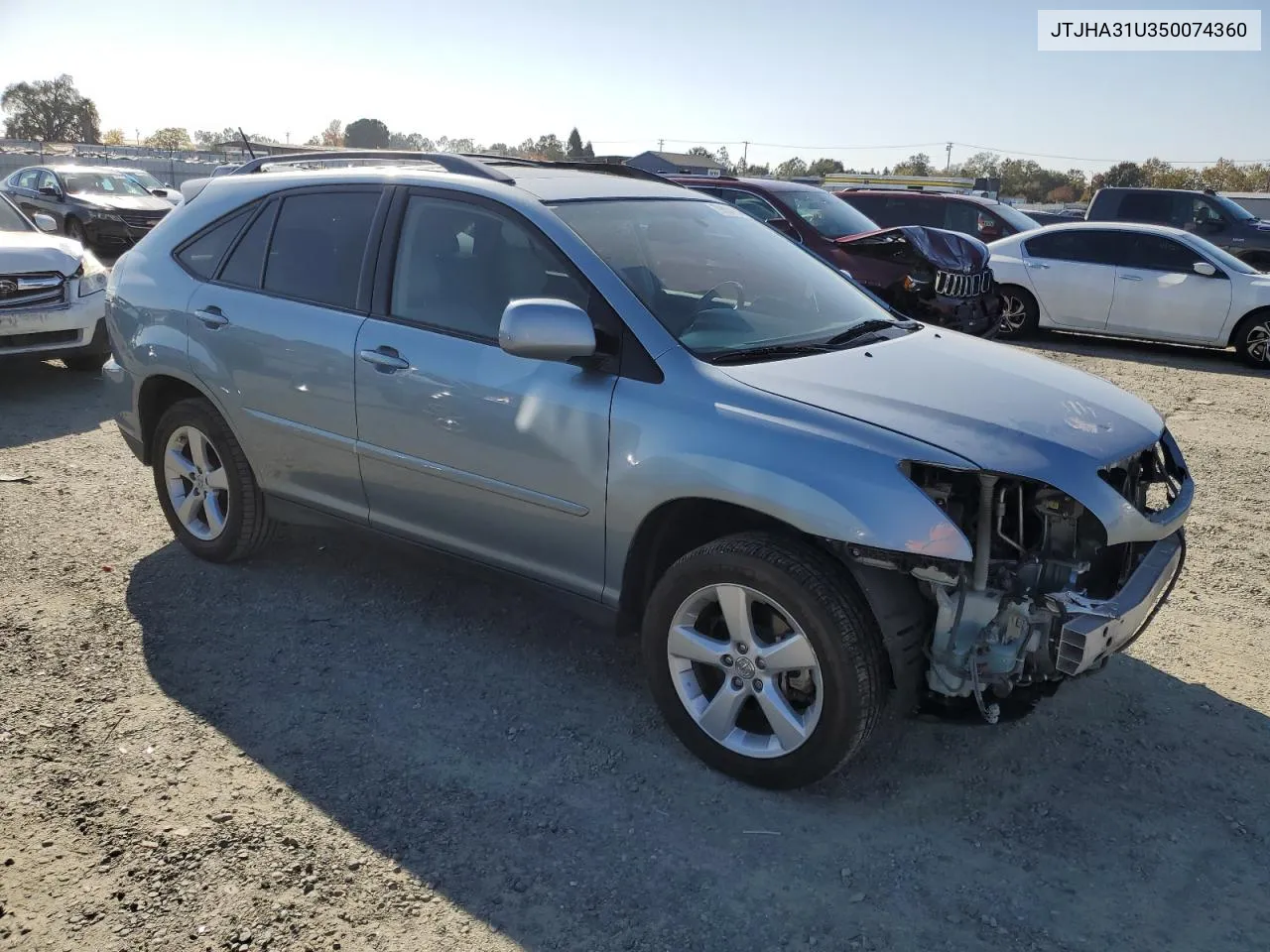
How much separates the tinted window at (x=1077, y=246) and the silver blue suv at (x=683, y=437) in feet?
27.4

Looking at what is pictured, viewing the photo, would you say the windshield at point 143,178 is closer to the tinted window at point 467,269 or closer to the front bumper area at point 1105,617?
the tinted window at point 467,269

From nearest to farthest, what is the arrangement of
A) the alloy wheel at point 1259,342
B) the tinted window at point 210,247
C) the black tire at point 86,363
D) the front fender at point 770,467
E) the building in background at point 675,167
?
the front fender at point 770,467 → the tinted window at point 210,247 → the black tire at point 86,363 → the alloy wheel at point 1259,342 → the building in background at point 675,167

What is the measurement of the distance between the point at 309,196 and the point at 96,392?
5076 mm

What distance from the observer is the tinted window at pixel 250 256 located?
4.30 m

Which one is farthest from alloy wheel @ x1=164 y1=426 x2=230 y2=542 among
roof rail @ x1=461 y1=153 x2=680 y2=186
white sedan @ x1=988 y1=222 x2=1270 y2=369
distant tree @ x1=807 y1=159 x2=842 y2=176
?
distant tree @ x1=807 y1=159 x2=842 y2=176

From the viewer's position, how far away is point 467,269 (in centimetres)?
367

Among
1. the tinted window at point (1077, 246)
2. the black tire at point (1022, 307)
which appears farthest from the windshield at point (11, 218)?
the tinted window at point (1077, 246)

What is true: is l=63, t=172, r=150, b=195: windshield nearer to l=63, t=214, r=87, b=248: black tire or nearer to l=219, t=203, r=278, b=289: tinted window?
l=63, t=214, r=87, b=248: black tire

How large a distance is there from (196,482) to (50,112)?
9768 cm

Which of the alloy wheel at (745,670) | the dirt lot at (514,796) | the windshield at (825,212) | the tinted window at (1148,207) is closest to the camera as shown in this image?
the dirt lot at (514,796)

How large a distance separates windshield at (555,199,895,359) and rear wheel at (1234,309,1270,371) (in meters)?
8.20

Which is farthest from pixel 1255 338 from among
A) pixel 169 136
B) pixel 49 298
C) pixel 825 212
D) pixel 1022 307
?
pixel 169 136

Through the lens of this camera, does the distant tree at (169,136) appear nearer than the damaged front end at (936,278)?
No

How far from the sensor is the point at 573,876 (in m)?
2.71
